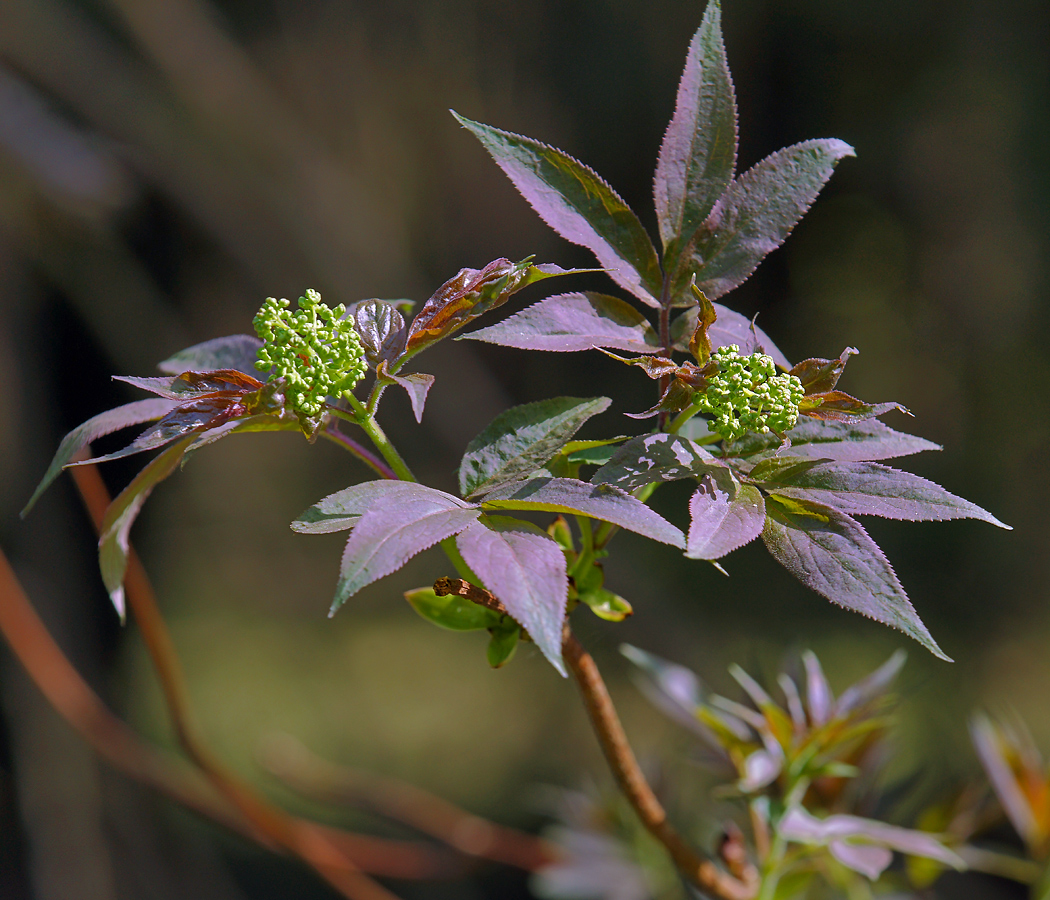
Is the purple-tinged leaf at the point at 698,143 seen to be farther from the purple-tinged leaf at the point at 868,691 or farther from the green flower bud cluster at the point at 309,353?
the purple-tinged leaf at the point at 868,691

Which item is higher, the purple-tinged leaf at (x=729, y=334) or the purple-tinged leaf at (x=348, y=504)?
the purple-tinged leaf at (x=348, y=504)

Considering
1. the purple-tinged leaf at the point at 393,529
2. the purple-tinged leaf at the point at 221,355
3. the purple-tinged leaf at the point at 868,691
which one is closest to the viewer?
the purple-tinged leaf at the point at 393,529

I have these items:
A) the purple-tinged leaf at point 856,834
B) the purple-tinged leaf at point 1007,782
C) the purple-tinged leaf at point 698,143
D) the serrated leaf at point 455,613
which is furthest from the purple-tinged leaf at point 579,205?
the purple-tinged leaf at point 1007,782

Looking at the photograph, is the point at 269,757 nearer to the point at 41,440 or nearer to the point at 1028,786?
the point at 1028,786

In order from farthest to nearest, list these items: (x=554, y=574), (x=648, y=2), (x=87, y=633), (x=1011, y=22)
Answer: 1. (x=648, y=2)
2. (x=1011, y=22)
3. (x=87, y=633)
4. (x=554, y=574)

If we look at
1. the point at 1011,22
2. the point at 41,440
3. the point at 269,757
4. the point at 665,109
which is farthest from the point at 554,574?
the point at 1011,22

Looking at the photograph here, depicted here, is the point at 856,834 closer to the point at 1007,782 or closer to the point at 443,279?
the point at 1007,782

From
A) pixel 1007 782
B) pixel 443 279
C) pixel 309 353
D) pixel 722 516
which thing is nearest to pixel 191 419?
pixel 309 353

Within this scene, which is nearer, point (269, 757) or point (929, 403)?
point (269, 757)
